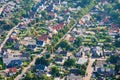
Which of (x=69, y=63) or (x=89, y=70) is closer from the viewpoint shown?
(x=89, y=70)

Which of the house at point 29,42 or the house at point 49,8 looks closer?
the house at point 29,42

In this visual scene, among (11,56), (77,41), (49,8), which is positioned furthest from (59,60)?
(49,8)

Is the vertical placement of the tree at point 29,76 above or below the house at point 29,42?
below

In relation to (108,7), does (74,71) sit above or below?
below

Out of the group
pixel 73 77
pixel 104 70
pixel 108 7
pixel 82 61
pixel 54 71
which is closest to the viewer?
pixel 73 77

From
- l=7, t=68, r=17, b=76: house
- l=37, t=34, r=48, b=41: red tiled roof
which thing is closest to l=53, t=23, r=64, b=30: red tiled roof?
l=37, t=34, r=48, b=41: red tiled roof

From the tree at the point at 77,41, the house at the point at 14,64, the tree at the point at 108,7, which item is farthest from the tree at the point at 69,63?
the tree at the point at 108,7

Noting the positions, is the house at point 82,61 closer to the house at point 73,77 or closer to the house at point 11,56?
the house at point 73,77

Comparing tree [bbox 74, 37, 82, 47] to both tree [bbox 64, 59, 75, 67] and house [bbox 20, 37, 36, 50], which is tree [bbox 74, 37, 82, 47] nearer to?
tree [bbox 64, 59, 75, 67]

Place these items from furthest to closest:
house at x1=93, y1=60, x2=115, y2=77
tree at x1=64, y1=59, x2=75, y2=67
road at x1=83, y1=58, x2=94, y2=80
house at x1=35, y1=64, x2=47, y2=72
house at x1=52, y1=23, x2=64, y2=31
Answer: house at x1=52, y1=23, x2=64, y2=31 < tree at x1=64, y1=59, x2=75, y2=67 < house at x1=35, y1=64, x2=47, y2=72 < house at x1=93, y1=60, x2=115, y2=77 < road at x1=83, y1=58, x2=94, y2=80

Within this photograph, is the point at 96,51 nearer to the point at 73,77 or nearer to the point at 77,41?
the point at 77,41

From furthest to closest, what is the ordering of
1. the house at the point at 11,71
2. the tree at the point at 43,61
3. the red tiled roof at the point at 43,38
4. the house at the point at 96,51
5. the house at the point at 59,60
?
the red tiled roof at the point at 43,38 → the house at the point at 96,51 → the house at the point at 59,60 → the tree at the point at 43,61 → the house at the point at 11,71

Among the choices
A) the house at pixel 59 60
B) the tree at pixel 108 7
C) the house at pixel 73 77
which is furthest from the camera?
the tree at pixel 108 7
